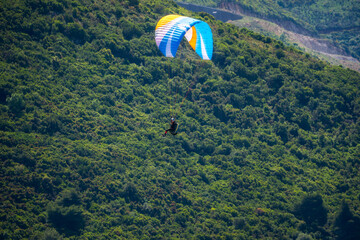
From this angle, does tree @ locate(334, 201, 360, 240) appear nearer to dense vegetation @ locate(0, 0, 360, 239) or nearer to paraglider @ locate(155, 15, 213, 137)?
dense vegetation @ locate(0, 0, 360, 239)

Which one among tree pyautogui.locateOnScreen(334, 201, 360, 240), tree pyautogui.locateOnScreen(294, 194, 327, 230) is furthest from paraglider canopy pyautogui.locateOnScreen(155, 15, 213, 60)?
tree pyautogui.locateOnScreen(334, 201, 360, 240)

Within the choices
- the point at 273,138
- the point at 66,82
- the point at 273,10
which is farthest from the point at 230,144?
the point at 273,10

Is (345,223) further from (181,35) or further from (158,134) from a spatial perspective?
(181,35)

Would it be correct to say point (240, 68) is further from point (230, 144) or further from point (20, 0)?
point (20, 0)

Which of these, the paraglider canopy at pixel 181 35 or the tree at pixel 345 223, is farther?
the tree at pixel 345 223

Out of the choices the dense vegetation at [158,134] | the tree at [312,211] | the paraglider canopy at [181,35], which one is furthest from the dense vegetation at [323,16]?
the paraglider canopy at [181,35]

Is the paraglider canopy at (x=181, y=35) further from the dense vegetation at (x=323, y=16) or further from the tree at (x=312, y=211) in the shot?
the dense vegetation at (x=323, y=16)
